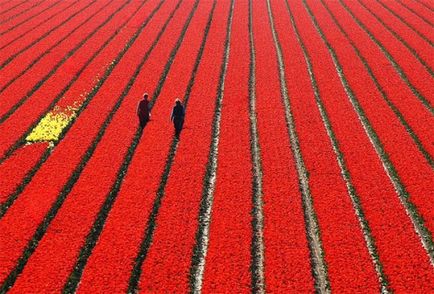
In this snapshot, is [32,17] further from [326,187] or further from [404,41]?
[326,187]

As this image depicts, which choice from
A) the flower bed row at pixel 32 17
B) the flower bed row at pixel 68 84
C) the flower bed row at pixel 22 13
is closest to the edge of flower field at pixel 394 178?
the flower bed row at pixel 68 84

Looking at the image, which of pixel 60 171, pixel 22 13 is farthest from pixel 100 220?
pixel 22 13

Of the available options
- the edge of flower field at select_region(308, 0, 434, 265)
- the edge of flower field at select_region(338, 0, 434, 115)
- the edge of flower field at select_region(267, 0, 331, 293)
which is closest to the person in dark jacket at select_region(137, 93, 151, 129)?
the edge of flower field at select_region(267, 0, 331, 293)

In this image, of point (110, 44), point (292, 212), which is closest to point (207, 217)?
point (292, 212)

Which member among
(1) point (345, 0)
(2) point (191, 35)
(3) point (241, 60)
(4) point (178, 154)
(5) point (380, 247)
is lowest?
(5) point (380, 247)

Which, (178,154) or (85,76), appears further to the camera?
(85,76)

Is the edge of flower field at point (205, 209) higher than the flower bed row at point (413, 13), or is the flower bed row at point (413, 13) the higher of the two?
the flower bed row at point (413, 13)

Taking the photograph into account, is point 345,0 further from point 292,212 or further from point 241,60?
point 292,212

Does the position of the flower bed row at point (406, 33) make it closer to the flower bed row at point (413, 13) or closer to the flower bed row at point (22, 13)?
the flower bed row at point (413, 13)
